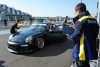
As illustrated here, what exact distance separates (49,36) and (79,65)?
4.28 metres

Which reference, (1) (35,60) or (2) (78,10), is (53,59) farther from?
(2) (78,10)

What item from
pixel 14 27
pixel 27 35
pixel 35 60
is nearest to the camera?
pixel 35 60

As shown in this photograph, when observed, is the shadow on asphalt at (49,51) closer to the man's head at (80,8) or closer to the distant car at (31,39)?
the distant car at (31,39)

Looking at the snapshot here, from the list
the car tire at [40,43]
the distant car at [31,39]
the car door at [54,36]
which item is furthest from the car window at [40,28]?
the car tire at [40,43]

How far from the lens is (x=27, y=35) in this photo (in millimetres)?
5855

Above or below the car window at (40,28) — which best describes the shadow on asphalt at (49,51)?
below

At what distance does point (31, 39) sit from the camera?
18.4 feet

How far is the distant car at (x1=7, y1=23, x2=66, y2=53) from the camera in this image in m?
5.43

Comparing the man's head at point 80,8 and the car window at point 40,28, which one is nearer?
the man's head at point 80,8

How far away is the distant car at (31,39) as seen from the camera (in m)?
5.43

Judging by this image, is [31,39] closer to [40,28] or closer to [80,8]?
[40,28]

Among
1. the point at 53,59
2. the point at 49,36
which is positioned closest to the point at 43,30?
the point at 49,36

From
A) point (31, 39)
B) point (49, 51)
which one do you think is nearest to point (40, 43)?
point (49, 51)

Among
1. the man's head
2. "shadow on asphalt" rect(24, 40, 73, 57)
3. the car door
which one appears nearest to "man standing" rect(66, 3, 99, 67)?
the man's head
